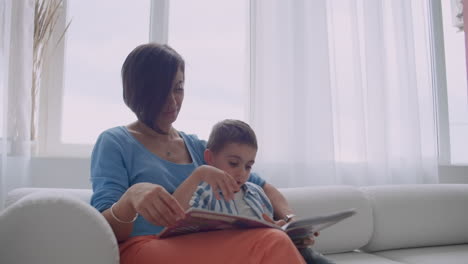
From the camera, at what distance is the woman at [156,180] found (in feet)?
3.00

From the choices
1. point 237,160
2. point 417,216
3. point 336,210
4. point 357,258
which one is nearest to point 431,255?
point 417,216

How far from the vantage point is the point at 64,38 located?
221 cm

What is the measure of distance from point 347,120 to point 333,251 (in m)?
0.88

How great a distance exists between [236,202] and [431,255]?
1.07 metres

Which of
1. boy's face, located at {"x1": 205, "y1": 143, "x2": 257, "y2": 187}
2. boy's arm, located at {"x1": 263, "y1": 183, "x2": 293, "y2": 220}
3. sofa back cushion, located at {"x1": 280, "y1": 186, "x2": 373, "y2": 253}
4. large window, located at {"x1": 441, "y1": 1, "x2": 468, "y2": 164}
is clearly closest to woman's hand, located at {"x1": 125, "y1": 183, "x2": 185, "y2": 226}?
boy's face, located at {"x1": 205, "y1": 143, "x2": 257, "y2": 187}

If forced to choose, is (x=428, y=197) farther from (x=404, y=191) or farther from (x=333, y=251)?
(x=333, y=251)

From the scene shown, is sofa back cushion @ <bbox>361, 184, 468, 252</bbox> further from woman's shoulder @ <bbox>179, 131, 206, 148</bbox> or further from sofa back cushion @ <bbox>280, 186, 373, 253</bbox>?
woman's shoulder @ <bbox>179, 131, 206, 148</bbox>

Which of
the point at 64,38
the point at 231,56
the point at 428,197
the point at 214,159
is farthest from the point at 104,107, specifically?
the point at 428,197

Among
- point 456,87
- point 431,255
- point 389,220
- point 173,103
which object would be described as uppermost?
point 456,87

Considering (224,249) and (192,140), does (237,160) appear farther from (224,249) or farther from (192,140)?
(224,249)

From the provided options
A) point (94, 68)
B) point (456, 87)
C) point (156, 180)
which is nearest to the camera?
point (156, 180)

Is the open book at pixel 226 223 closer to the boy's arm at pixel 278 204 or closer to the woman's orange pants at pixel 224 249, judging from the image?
the woman's orange pants at pixel 224 249

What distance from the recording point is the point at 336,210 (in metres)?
1.87

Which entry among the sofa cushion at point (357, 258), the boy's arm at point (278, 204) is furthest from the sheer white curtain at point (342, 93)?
the boy's arm at point (278, 204)
